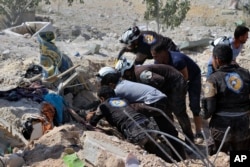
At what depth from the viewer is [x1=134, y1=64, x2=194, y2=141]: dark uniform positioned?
6602 mm

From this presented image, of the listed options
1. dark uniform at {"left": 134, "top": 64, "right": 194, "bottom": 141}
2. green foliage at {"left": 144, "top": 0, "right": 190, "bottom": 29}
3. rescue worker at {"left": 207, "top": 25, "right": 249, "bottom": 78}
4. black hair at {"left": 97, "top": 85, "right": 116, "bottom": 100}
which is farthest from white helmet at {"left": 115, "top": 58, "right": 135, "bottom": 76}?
green foliage at {"left": 144, "top": 0, "right": 190, "bottom": 29}

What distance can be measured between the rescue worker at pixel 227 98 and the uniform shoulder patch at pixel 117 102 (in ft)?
2.96

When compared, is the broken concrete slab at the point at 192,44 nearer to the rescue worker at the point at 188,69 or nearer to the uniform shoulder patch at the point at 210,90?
the rescue worker at the point at 188,69

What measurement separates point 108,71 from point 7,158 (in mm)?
1521

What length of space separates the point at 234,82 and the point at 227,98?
0.55ft

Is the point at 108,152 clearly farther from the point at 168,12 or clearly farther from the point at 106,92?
the point at 168,12

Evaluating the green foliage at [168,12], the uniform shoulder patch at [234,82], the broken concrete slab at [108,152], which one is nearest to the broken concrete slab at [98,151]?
the broken concrete slab at [108,152]

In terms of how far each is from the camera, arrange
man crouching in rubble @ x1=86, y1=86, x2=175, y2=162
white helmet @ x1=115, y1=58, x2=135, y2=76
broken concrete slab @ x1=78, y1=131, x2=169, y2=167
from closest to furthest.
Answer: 1. broken concrete slab @ x1=78, y1=131, x2=169, y2=167
2. man crouching in rubble @ x1=86, y1=86, x2=175, y2=162
3. white helmet @ x1=115, y1=58, x2=135, y2=76

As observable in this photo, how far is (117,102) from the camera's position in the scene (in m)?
6.04

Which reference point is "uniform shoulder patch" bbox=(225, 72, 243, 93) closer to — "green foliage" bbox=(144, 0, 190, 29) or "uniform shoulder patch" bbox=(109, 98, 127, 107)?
"uniform shoulder patch" bbox=(109, 98, 127, 107)

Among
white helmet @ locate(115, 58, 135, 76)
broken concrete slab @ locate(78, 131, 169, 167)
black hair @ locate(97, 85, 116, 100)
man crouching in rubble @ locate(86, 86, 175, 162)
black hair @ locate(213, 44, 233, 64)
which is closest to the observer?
broken concrete slab @ locate(78, 131, 169, 167)

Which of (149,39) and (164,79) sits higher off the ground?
(149,39)

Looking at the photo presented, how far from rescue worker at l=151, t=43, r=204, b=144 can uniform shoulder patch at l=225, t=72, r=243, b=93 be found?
60.4 inches

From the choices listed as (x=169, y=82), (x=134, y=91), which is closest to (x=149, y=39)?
(x=169, y=82)
